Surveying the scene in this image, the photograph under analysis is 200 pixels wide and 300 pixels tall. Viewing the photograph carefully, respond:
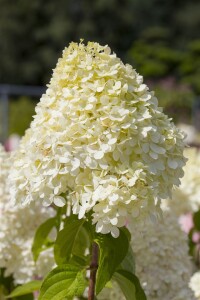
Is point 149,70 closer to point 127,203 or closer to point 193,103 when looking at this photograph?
point 193,103

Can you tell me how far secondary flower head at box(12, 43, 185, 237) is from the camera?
1621 mm

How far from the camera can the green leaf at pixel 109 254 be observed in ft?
5.52

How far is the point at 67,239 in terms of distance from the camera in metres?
1.82

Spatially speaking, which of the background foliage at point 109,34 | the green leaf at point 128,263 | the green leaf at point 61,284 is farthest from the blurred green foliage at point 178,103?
the green leaf at point 61,284

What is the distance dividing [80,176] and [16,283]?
817 millimetres

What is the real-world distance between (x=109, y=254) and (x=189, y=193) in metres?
1.74

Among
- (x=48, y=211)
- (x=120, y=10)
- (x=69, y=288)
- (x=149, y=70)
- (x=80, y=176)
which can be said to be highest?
(x=120, y=10)

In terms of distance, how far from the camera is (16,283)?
2.38 m

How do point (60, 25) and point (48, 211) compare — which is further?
point (60, 25)

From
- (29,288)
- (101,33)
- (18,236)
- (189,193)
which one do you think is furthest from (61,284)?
(101,33)

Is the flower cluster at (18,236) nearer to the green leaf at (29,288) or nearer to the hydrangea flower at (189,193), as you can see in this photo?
the green leaf at (29,288)

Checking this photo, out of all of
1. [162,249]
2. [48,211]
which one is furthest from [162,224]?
[48,211]

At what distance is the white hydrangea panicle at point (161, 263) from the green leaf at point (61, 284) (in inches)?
16.6

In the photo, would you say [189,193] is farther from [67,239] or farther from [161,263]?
[67,239]
